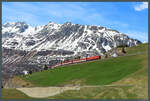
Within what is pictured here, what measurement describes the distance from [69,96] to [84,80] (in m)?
36.7

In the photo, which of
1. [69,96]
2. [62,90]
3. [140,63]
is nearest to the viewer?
[69,96]

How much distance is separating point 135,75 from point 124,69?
14.7 metres

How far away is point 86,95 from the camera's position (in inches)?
2420

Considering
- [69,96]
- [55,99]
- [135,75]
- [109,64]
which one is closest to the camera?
[55,99]

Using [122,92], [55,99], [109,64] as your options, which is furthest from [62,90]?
[109,64]

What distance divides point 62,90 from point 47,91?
4305mm

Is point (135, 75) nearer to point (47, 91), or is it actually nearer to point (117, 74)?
point (117, 74)

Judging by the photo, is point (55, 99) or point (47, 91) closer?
point (55, 99)

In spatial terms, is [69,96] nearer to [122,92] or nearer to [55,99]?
[55,99]

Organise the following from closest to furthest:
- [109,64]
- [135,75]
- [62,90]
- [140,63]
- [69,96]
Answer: [69,96], [62,90], [135,75], [140,63], [109,64]

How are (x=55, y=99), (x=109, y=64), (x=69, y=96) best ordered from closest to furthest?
(x=55, y=99) → (x=69, y=96) → (x=109, y=64)

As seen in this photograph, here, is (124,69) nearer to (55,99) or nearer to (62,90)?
(62,90)

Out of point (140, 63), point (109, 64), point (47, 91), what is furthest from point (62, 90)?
point (109, 64)

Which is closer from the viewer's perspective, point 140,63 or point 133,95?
point 133,95
